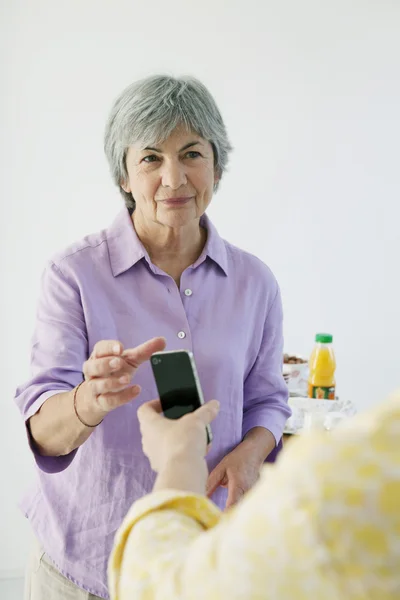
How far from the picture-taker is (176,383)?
0.94 m

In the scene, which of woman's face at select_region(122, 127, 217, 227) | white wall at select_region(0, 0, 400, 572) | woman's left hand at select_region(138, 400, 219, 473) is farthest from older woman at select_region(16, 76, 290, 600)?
white wall at select_region(0, 0, 400, 572)

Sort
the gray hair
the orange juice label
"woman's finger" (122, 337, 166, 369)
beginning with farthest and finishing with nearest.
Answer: the orange juice label
the gray hair
"woman's finger" (122, 337, 166, 369)

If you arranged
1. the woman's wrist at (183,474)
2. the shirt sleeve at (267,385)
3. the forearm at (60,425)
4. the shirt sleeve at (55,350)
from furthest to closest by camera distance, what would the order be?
the shirt sleeve at (267,385) < the shirt sleeve at (55,350) < the forearm at (60,425) < the woman's wrist at (183,474)

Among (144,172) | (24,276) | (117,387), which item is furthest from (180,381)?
(24,276)

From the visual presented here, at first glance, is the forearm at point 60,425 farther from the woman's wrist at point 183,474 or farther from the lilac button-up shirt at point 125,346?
the woman's wrist at point 183,474

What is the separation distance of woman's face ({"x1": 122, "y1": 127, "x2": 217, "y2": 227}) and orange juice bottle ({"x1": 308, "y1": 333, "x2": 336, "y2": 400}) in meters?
0.97

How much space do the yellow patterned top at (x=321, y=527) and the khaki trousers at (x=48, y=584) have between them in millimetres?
827

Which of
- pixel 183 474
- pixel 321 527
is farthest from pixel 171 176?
pixel 321 527

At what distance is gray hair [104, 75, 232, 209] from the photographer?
1.32 meters

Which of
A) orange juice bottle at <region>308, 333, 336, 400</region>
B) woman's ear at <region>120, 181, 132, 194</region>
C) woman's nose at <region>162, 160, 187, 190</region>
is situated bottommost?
orange juice bottle at <region>308, 333, 336, 400</region>

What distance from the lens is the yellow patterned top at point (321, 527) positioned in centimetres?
45

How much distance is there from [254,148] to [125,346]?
221cm

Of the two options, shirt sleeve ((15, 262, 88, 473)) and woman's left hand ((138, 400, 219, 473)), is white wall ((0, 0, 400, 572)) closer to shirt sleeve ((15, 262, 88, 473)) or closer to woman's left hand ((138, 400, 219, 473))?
shirt sleeve ((15, 262, 88, 473))

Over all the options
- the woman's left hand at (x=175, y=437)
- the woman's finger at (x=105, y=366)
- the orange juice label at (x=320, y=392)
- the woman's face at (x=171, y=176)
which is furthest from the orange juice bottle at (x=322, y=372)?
the woman's left hand at (x=175, y=437)
